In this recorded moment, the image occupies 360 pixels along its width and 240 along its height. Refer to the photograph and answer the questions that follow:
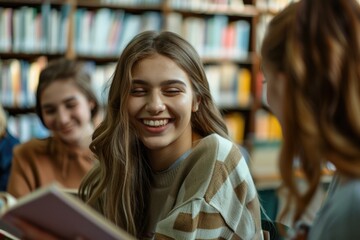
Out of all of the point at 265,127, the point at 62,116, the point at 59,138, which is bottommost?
the point at 265,127

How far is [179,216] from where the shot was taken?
1.45m

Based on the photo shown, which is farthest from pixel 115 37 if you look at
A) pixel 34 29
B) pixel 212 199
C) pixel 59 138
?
pixel 212 199

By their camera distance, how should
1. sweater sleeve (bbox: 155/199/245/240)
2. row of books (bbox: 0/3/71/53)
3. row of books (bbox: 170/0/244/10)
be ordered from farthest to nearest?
row of books (bbox: 170/0/244/10) → row of books (bbox: 0/3/71/53) → sweater sleeve (bbox: 155/199/245/240)

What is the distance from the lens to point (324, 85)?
39.8 inches

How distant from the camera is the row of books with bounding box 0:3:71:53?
4.22 meters

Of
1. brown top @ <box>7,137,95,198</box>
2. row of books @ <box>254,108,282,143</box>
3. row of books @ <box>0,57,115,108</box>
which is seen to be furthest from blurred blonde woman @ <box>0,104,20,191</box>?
row of books @ <box>254,108,282,143</box>

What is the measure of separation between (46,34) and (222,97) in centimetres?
146

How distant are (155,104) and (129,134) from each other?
0.48 ft

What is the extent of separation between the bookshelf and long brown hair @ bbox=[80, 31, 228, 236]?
7.67 feet

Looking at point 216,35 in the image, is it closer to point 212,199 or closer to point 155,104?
point 155,104

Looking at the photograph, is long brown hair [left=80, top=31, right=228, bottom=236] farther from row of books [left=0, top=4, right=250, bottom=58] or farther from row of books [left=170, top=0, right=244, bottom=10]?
row of books [left=170, top=0, right=244, bottom=10]

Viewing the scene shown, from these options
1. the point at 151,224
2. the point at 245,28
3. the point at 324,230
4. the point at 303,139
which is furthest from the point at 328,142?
the point at 245,28

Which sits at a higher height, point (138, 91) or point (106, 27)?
point (138, 91)

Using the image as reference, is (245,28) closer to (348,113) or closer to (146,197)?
(146,197)
